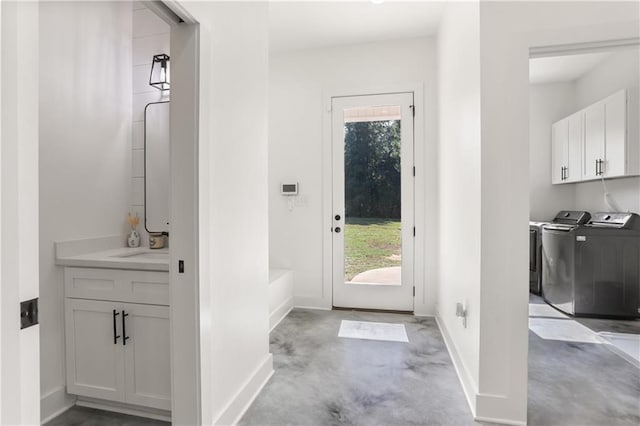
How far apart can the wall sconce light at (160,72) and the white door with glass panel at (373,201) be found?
6.13 ft

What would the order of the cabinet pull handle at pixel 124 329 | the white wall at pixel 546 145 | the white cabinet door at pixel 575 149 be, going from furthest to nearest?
the white wall at pixel 546 145, the white cabinet door at pixel 575 149, the cabinet pull handle at pixel 124 329

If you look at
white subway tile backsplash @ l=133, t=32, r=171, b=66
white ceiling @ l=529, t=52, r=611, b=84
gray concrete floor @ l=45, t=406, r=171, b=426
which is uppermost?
white ceiling @ l=529, t=52, r=611, b=84

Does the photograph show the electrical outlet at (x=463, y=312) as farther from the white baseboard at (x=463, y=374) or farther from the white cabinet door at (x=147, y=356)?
the white cabinet door at (x=147, y=356)

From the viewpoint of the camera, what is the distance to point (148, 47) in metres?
2.42

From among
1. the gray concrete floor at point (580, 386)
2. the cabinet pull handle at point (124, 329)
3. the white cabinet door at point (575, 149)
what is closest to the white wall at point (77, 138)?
the cabinet pull handle at point (124, 329)

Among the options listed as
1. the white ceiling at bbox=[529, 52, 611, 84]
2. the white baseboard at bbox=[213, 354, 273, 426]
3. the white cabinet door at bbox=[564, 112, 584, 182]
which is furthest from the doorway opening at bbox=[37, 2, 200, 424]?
the white cabinet door at bbox=[564, 112, 584, 182]

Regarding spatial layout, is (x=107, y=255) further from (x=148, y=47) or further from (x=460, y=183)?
(x=460, y=183)

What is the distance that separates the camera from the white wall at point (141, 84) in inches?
94.8

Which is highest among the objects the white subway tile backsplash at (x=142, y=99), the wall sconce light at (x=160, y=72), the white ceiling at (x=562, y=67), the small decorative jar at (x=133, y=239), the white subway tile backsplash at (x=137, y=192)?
the white ceiling at (x=562, y=67)

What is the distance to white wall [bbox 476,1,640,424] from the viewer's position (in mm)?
1736

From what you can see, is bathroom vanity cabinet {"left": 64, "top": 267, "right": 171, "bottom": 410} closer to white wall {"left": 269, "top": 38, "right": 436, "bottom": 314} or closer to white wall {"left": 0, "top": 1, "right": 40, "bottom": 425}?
white wall {"left": 0, "top": 1, "right": 40, "bottom": 425}

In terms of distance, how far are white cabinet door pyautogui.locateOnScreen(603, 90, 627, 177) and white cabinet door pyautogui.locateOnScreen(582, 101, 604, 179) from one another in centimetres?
7

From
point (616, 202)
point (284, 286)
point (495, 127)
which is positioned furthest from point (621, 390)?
point (284, 286)

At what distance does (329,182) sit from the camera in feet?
12.4
